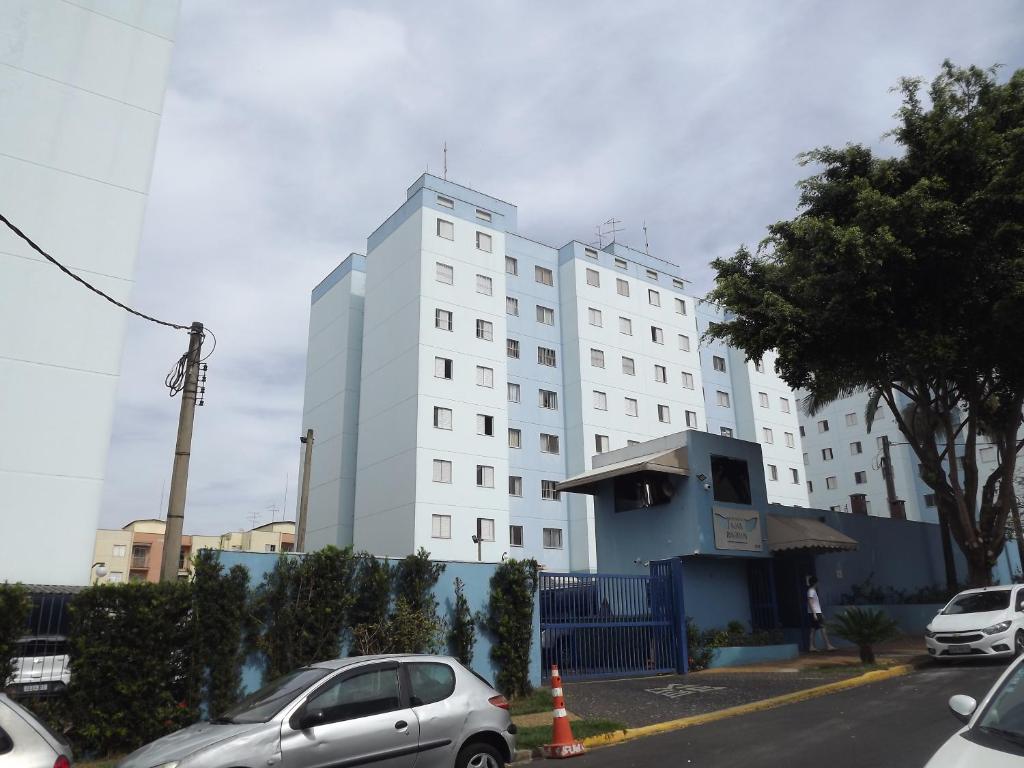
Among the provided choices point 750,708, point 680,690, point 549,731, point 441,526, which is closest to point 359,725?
point 549,731

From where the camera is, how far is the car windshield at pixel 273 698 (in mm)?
7062

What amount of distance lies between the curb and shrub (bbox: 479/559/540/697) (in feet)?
11.1

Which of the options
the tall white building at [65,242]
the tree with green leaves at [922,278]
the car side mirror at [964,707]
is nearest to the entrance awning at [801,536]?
the tree with green leaves at [922,278]

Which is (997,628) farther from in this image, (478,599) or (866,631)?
(478,599)

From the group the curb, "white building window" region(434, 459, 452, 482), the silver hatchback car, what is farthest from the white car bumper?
"white building window" region(434, 459, 452, 482)

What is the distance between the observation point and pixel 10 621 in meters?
10.1

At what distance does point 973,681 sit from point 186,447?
14275 mm

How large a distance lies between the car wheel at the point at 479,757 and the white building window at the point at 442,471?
29.4 m

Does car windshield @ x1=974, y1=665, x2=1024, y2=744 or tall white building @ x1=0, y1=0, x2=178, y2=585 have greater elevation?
tall white building @ x1=0, y1=0, x2=178, y2=585

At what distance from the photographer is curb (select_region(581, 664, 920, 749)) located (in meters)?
10.8

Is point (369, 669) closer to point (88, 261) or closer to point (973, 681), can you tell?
point (973, 681)

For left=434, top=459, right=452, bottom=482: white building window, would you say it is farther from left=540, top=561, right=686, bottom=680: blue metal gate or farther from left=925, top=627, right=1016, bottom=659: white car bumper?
left=925, top=627, right=1016, bottom=659: white car bumper

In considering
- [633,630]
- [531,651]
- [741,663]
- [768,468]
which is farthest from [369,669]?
[768,468]

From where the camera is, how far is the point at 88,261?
58.9 ft
